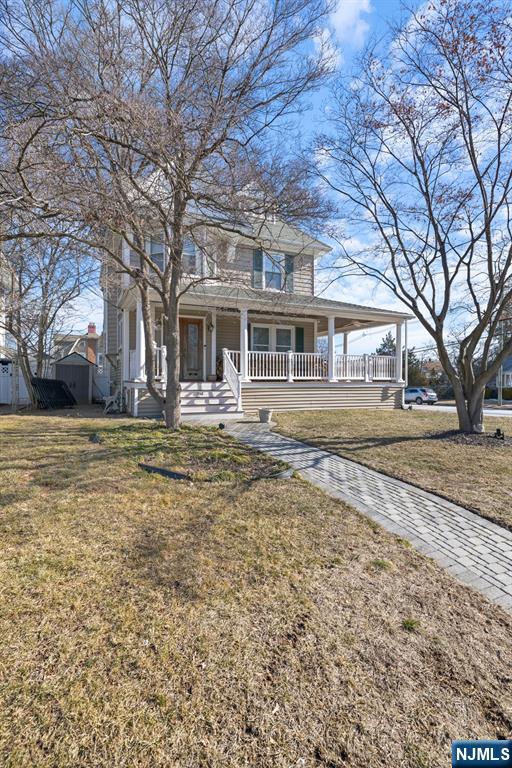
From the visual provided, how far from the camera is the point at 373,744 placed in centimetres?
159

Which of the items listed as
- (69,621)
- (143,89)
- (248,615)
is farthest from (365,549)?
(143,89)

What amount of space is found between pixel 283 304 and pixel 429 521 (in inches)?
336

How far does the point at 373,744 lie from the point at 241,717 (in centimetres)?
54

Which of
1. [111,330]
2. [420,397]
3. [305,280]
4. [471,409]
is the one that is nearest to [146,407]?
[471,409]

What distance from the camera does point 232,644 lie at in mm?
2092

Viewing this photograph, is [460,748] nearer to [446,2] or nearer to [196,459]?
[196,459]

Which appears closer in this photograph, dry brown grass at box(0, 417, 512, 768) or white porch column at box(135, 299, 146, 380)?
dry brown grass at box(0, 417, 512, 768)

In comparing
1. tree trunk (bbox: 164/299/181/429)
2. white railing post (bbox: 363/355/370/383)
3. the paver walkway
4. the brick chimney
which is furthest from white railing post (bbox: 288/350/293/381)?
the brick chimney

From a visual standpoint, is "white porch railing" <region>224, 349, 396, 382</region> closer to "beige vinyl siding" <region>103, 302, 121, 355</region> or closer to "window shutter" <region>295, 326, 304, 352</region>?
"window shutter" <region>295, 326, 304, 352</region>

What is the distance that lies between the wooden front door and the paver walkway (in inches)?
327

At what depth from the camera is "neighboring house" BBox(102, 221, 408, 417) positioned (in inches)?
467

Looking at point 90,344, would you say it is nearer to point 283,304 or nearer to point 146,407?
point 146,407

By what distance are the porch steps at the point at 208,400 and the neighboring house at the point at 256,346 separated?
0.03 m

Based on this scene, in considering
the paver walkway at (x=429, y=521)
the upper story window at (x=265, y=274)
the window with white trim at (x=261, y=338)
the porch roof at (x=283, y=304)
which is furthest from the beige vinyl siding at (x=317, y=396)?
the paver walkway at (x=429, y=521)
